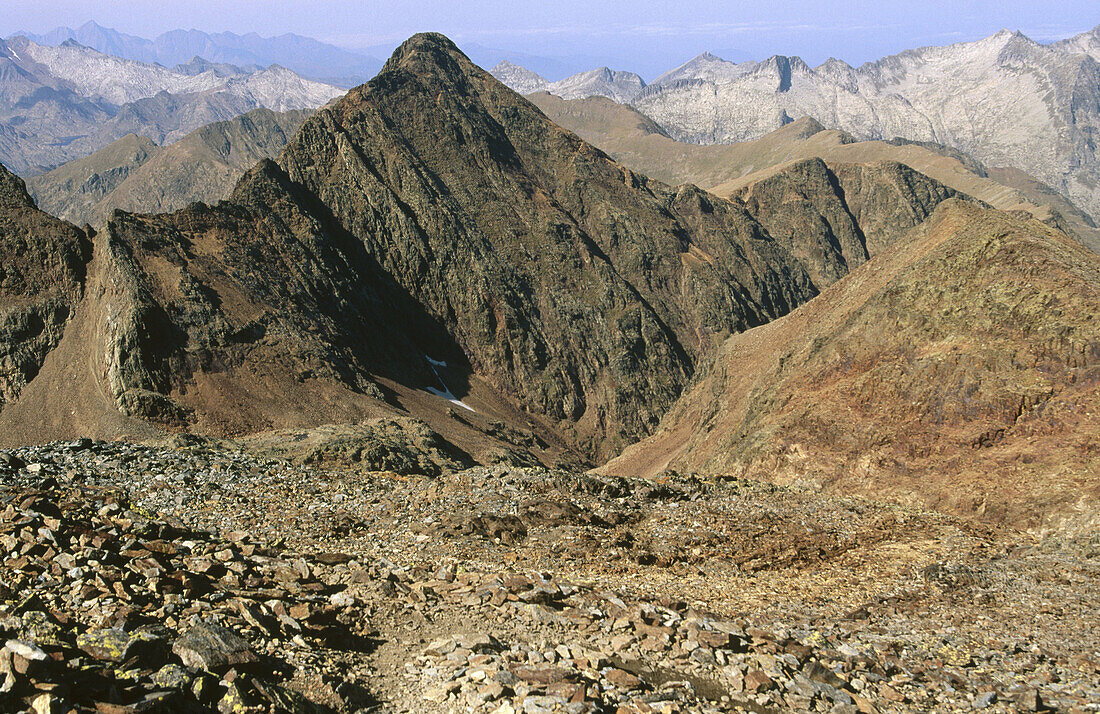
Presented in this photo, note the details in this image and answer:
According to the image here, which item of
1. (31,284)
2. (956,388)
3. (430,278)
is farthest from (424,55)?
(956,388)

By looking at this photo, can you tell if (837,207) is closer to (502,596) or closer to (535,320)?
A: (535,320)

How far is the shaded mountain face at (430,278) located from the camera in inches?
1861

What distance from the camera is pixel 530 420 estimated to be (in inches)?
2827

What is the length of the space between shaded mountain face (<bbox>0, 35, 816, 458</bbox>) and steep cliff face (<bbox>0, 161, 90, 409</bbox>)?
209cm

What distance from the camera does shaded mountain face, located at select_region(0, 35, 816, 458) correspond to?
1861 inches

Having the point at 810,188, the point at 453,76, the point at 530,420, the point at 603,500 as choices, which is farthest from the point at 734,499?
the point at 810,188

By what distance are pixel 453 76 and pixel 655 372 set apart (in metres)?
53.5

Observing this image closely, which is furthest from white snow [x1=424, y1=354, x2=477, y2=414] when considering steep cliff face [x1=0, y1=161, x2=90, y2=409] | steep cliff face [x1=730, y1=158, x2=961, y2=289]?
steep cliff face [x1=730, y1=158, x2=961, y2=289]

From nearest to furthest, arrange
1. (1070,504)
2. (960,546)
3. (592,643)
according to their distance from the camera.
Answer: (592,643)
(960,546)
(1070,504)

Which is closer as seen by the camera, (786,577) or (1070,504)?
(786,577)

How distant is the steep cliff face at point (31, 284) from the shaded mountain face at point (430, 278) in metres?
2.09

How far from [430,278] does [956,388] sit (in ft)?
196

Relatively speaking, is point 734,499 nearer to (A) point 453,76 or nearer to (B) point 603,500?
(B) point 603,500

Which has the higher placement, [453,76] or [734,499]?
[453,76]
